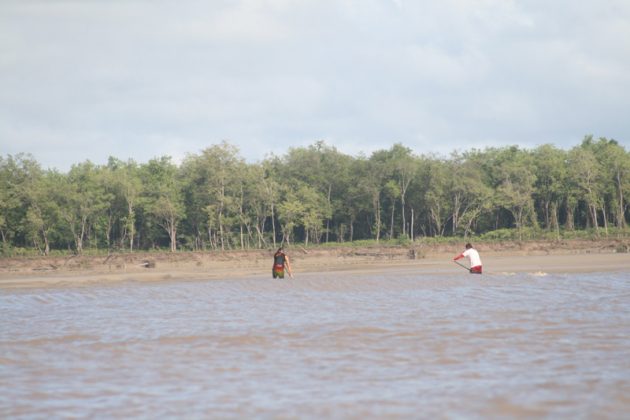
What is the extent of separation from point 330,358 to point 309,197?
244ft

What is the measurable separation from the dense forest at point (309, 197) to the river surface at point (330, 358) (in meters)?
59.9

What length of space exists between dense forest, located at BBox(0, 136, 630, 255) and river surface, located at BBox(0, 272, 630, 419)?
59931 mm

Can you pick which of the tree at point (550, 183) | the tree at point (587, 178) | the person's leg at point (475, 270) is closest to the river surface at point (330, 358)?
the person's leg at point (475, 270)

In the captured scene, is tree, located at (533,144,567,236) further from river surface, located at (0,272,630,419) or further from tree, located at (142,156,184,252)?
river surface, located at (0,272,630,419)

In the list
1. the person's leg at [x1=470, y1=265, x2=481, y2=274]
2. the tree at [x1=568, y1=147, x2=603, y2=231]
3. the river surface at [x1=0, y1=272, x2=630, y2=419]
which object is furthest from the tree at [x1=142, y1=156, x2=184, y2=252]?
the river surface at [x1=0, y1=272, x2=630, y2=419]

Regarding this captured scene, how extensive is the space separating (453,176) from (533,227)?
11.0 metres

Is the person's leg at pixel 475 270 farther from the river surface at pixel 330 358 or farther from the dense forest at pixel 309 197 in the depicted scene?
the dense forest at pixel 309 197

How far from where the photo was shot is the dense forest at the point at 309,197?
7762cm

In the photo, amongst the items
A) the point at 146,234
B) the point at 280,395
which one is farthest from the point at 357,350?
the point at 146,234

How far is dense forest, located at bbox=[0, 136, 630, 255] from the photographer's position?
77.6 metres

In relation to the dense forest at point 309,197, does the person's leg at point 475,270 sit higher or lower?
lower

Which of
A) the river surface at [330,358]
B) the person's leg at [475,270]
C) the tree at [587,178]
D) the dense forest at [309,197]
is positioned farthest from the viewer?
the dense forest at [309,197]

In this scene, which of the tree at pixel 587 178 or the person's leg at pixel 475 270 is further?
the tree at pixel 587 178

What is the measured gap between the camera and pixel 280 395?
27.0ft
